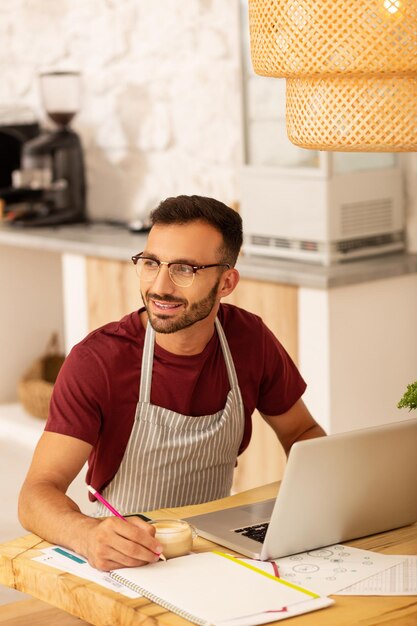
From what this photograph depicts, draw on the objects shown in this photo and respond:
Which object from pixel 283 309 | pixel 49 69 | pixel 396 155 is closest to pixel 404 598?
pixel 283 309

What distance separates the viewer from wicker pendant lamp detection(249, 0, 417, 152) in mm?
1549

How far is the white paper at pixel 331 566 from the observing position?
1.76 meters

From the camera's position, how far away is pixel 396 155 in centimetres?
374

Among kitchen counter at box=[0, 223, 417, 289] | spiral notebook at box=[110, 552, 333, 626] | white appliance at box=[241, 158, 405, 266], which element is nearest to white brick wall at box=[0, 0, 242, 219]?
kitchen counter at box=[0, 223, 417, 289]

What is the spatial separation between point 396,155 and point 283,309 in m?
0.65

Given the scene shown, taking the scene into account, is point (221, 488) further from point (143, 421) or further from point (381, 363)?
point (381, 363)

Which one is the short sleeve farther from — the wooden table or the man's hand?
the man's hand

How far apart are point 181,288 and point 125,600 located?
2.29 feet

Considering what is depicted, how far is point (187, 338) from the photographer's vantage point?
7.54 feet

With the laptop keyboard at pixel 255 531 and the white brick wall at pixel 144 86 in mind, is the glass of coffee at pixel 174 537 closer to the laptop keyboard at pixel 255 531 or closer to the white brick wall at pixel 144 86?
the laptop keyboard at pixel 255 531

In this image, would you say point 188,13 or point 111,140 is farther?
point 111,140

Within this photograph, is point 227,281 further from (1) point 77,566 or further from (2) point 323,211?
(2) point 323,211

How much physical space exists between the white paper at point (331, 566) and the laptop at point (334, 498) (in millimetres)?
21

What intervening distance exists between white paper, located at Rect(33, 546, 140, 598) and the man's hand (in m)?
0.02
